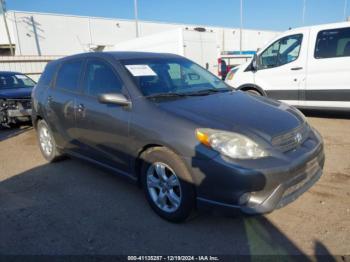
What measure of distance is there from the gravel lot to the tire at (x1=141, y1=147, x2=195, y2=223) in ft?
0.51

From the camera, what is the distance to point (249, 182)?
2492 millimetres

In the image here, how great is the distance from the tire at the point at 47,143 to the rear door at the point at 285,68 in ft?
16.4

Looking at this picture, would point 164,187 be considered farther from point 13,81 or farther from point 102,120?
point 13,81

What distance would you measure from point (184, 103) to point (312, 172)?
4.82ft

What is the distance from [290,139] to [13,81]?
335 inches

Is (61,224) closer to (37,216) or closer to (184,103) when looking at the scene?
(37,216)

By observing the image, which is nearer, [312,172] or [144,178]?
[312,172]

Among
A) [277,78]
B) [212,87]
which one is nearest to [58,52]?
[277,78]

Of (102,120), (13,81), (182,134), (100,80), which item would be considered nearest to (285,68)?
(100,80)

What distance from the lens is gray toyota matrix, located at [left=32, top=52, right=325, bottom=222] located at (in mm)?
2576

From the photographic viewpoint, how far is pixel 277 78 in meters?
7.20

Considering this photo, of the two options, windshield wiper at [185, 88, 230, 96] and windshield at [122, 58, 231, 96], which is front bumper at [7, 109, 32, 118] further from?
windshield wiper at [185, 88, 230, 96]

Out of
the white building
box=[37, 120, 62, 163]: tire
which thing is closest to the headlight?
box=[37, 120, 62, 163]: tire

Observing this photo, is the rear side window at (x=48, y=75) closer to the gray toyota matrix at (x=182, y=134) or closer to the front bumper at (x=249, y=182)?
the gray toyota matrix at (x=182, y=134)
